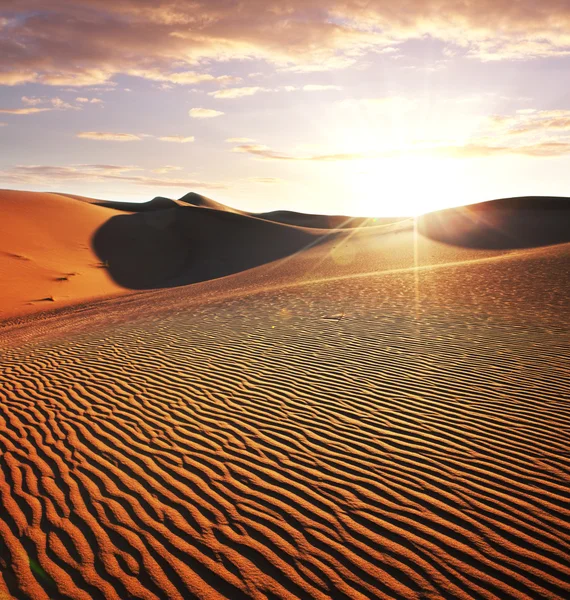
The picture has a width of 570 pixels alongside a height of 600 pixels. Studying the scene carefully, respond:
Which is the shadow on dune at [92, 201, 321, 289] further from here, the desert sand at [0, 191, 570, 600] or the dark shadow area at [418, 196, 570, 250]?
the desert sand at [0, 191, 570, 600]

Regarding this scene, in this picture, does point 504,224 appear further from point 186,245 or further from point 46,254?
point 46,254

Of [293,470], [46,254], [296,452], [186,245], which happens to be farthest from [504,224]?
[293,470]

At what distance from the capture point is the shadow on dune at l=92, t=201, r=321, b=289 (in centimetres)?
3212

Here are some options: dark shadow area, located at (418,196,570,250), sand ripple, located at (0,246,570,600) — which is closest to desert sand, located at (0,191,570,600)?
sand ripple, located at (0,246,570,600)

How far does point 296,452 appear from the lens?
199 inches

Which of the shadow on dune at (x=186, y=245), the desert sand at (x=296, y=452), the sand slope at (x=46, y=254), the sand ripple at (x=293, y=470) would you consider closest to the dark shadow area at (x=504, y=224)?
the shadow on dune at (x=186, y=245)

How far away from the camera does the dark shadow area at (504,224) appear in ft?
94.0

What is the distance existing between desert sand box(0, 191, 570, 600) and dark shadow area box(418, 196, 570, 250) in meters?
16.7

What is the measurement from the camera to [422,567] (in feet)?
11.0

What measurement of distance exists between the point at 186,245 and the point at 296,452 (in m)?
36.9

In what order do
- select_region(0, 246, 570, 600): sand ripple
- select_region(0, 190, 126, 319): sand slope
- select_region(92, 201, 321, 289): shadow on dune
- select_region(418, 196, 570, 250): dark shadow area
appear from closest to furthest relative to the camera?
select_region(0, 246, 570, 600): sand ripple → select_region(0, 190, 126, 319): sand slope → select_region(418, 196, 570, 250): dark shadow area → select_region(92, 201, 321, 289): shadow on dune

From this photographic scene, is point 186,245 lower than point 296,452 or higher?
higher

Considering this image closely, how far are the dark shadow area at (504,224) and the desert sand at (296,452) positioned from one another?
657 inches

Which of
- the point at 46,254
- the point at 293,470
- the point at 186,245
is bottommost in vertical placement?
the point at 293,470
